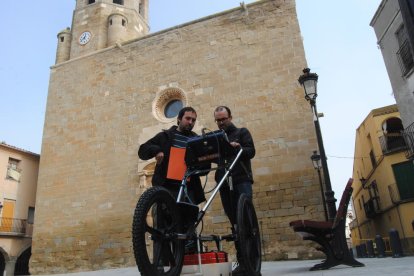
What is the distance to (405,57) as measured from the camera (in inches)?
386

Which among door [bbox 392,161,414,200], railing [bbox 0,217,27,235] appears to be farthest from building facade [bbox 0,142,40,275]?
door [bbox 392,161,414,200]

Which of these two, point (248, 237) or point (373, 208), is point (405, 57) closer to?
point (248, 237)

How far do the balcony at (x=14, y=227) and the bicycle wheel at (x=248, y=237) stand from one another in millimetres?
15301

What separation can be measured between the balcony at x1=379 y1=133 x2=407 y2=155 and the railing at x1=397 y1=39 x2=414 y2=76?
5908mm

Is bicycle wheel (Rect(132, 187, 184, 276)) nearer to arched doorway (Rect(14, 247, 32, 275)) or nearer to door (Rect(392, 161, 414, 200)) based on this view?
door (Rect(392, 161, 414, 200))

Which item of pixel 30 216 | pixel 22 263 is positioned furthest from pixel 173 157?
pixel 22 263

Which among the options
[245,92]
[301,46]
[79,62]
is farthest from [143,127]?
[301,46]

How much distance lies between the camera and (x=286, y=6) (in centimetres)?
1098

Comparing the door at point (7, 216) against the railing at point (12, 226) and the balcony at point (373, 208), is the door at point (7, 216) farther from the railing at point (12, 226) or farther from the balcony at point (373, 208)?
the balcony at point (373, 208)

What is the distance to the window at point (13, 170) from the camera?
16172mm

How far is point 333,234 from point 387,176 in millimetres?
13020

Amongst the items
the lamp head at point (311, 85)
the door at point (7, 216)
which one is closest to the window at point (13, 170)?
the door at point (7, 216)

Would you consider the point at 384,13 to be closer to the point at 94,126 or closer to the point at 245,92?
the point at 245,92

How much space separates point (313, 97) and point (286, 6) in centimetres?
618
